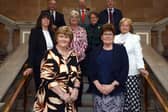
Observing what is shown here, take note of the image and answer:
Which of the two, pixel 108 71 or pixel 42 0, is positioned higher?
pixel 42 0

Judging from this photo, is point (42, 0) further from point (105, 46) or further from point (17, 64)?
point (105, 46)

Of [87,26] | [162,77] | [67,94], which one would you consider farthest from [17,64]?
[67,94]

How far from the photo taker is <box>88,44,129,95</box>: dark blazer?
18.6 feet

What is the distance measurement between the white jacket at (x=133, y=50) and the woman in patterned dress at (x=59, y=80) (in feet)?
5.07

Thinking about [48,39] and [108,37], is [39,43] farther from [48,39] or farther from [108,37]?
[108,37]

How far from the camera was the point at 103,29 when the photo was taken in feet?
18.9

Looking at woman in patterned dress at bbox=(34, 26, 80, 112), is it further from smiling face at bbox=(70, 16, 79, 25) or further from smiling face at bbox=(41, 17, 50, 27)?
smiling face at bbox=(70, 16, 79, 25)

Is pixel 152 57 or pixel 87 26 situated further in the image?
pixel 152 57

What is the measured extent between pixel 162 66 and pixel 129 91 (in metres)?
2.61

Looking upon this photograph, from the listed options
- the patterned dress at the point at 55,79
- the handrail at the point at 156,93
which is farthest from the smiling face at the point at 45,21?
the patterned dress at the point at 55,79

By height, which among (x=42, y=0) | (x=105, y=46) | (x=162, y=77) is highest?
(x=42, y=0)

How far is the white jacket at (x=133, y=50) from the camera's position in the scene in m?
6.55

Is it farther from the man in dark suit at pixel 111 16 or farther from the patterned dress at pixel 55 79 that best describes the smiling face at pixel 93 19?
the patterned dress at pixel 55 79

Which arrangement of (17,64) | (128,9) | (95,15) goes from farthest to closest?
(128,9), (17,64), (95,15)
